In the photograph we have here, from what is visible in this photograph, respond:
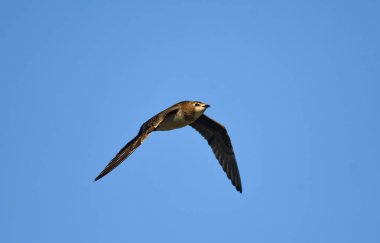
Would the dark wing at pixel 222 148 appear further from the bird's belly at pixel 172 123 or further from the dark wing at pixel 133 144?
the dark wing at pixel 133 144

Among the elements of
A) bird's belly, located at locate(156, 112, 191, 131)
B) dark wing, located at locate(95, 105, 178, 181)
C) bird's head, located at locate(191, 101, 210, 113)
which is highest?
bird's head, located at locate(191, 101, 210, 113)

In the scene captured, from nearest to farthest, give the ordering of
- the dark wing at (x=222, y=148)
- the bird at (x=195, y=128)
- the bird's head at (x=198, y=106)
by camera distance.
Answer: the bird at (x=195, y=128) → the bird's head at (x=198, y=106) → the dark wing at (x=222, y=148)

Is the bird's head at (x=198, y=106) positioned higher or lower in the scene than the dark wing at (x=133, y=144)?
higher

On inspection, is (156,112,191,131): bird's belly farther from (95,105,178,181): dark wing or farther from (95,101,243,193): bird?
(95,105,178,181): dark wing

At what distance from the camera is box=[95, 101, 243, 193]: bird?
39.5ft

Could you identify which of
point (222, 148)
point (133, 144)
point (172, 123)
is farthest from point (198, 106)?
point (133, 144)

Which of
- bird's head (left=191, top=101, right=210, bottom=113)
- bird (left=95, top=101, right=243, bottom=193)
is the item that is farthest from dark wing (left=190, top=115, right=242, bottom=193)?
bird's head (left=191, top=101, right=210, bottom=113)

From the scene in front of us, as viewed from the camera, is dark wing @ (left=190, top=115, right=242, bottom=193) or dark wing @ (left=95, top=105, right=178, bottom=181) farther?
dark wing @ (left=190, top=115, right=242, bottom=193)

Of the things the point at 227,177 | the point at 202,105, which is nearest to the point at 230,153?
the point at 227,177

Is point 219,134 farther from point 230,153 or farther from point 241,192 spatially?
point 241,192

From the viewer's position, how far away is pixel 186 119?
1457cm

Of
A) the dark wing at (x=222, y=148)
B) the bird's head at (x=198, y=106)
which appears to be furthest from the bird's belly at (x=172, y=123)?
the dark wing at (x=222, y=148)

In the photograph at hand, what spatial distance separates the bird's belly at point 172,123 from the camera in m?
14.0

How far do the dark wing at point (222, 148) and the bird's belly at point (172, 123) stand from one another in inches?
86.1
